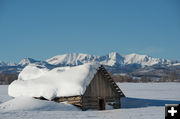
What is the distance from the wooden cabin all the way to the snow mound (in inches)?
39.9

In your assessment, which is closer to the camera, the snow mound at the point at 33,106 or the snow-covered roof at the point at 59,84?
the snow mound at the point at 33,106

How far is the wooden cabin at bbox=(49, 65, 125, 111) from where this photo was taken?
2983 centimetres

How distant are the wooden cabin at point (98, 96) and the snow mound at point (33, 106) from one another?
3.33ft

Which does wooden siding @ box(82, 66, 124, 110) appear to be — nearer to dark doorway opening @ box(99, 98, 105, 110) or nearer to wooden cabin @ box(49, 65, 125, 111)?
wooden cabin @ box(49, 65, 125, 111)

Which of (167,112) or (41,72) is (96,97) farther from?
(167,112)

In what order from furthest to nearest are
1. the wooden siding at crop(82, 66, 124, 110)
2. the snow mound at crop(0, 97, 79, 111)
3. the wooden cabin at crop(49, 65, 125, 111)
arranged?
the wooden siding at crop(82, 66, 124, 110), the wooden cabin at crop(49, 65, 125, 111), the snow mound at crop(0, 97, 79, 111)

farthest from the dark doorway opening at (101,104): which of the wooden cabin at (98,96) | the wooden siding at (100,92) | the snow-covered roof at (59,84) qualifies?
the snow-covered roof at (59,84)

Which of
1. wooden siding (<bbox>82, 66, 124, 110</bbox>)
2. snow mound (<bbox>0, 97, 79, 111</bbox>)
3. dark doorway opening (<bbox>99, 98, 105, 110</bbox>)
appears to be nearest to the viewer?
snow mound (<bbox>0, 97, 79, 111</bbox>)

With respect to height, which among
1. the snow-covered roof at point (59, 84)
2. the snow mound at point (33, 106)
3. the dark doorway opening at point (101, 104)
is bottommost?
the dark doorway opening at point (101, 104)

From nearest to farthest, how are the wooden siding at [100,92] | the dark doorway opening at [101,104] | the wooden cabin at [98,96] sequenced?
1. the wooden cabin at [98,96]
2. the wooden siding at [100,92]
3. the dark doorway opening at [101,104]

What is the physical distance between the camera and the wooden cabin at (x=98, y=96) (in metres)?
29.8

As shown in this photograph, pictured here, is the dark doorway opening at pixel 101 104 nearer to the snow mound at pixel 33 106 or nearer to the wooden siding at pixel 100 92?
the wooden siding at pixel 100 92

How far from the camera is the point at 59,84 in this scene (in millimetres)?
30906

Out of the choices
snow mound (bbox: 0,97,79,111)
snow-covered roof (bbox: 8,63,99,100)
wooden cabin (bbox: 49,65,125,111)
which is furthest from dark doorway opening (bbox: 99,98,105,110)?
snow mound (bbox: 0,97,79,111)
